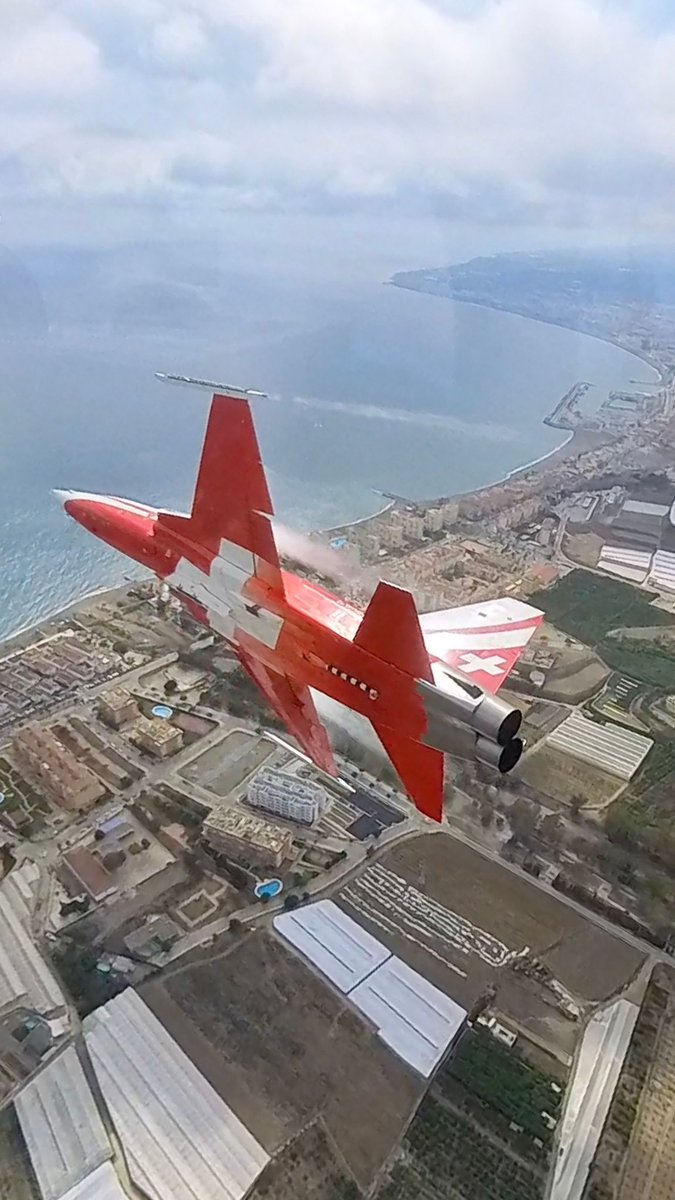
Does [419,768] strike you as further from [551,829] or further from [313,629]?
[551,829]

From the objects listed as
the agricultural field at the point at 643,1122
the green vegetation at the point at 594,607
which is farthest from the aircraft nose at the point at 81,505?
the green vegetation at the point at 594,607

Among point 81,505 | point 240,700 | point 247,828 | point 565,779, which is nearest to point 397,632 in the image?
point 81,505

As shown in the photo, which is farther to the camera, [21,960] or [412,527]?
[412,527]

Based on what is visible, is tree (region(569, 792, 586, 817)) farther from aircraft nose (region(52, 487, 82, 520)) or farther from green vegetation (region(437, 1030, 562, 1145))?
aircraft nose (region(52, 487, 82, 520))

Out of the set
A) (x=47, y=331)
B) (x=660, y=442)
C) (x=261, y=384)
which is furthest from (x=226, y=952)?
(x=660, y=442)

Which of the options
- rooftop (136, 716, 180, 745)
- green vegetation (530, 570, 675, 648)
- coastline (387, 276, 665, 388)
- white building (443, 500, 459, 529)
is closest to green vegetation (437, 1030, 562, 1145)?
rooftop (136, 716, 180, 745)
